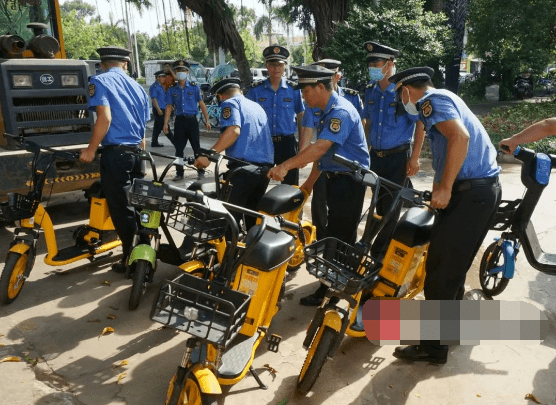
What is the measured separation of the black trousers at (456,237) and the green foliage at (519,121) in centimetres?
758

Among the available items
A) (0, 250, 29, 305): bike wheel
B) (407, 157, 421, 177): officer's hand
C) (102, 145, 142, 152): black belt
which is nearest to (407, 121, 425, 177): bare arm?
(407, 157, 421, 177): officer's hand

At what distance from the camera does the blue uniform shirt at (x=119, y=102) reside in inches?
178

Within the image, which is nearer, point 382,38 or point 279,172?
point 279,172

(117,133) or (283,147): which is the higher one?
(117,133)

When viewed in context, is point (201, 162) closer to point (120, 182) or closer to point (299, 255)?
point (120, 182)

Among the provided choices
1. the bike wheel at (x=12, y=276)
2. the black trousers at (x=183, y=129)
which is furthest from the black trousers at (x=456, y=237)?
the black trousers at (x=183, y=129)

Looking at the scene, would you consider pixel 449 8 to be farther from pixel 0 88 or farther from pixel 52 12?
pixel 0 88

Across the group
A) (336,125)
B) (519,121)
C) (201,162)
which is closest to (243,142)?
(201,162)

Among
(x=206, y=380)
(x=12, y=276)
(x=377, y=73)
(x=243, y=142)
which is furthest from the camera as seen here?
(x=377, y=73)

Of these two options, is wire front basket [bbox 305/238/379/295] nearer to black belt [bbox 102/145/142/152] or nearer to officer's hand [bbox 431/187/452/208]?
officer's hand [bbox 431/187/452/208]

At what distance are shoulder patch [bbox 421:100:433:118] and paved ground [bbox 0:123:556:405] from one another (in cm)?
168

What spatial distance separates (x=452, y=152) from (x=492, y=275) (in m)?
1.72

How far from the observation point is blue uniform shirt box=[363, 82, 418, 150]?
5.05 metres

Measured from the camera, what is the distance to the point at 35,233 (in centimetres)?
441
